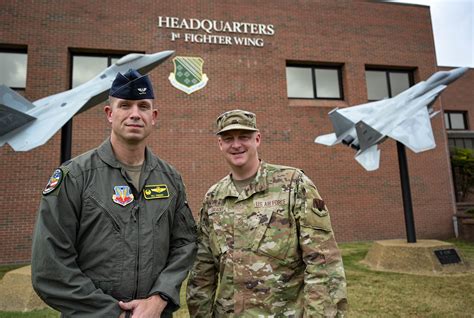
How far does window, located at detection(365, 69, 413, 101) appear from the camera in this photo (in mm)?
12195

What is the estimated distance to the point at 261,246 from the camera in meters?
2.01

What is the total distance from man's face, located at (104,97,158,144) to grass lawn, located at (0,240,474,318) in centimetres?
343

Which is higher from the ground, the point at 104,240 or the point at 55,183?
the point at 55,183

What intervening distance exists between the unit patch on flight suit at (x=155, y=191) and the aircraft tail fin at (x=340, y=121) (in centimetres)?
757

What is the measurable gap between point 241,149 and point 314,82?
10.6 meters

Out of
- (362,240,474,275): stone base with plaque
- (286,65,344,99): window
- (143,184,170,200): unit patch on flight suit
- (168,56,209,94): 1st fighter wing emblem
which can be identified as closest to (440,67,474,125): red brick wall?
(286,65,344,99): window

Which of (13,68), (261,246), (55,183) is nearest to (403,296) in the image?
(261,246)

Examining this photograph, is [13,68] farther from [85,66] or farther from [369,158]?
[369,158]

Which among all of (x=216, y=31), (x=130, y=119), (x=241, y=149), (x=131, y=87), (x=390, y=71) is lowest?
(x=241, y=149)

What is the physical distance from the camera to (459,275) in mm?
6191

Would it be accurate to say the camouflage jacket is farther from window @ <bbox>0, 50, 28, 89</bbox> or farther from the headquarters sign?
window @ <bbox>0, 50, 28, 89</bbox>

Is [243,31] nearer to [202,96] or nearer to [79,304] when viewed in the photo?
A: [202,96]

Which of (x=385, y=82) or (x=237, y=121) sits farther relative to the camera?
(x=385, y=82)

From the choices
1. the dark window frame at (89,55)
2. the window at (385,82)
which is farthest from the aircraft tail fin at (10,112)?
the window at (385,82)
